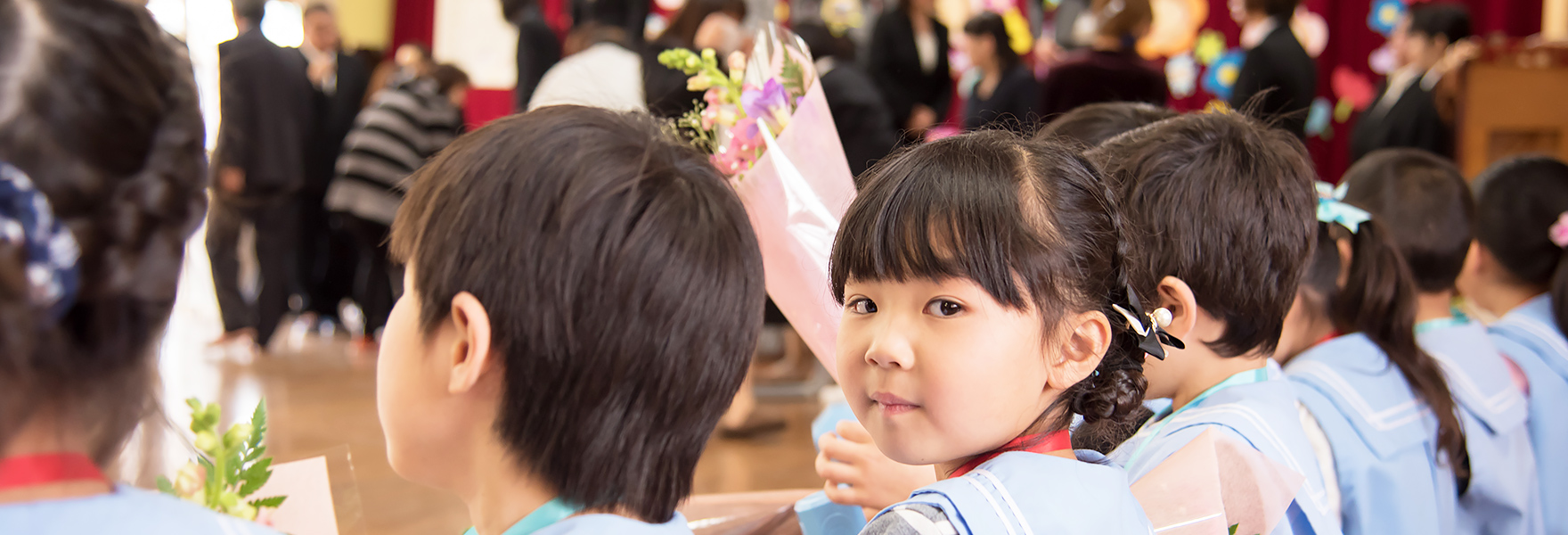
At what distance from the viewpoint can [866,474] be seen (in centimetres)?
98

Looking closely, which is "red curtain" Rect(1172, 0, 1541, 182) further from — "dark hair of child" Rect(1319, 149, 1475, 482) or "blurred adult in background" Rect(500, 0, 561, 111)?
"dark hair of child" Rect(1319, 149, 1475, 482)

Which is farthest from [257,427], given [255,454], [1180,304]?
[1180,304]

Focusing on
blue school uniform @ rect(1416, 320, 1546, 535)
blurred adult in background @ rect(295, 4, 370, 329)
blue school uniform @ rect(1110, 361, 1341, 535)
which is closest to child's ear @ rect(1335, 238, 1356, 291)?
blue school uniform @ rect(1416, 320, 1546, 535)

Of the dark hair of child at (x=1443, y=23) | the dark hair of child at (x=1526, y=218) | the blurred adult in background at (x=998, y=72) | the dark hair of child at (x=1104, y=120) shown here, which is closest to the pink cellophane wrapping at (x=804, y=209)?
the dark hair of child at (x=1104, y=120)

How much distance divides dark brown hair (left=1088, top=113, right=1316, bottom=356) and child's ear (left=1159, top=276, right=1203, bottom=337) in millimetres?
13

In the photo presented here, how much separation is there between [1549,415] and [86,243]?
2.03m

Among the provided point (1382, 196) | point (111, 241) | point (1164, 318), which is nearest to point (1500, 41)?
point (1382, 196)

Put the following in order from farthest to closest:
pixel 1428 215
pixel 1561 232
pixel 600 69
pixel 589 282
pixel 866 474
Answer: pixel 600 69 < pixel 1561 232 < pixel 1428 215 < pixel 866 474 < pixel 589 282

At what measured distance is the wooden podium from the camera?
11.5 ft

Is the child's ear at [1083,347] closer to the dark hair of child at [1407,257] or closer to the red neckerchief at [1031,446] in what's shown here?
the red neckerchief at [1031,446]

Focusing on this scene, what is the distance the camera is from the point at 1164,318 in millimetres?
894

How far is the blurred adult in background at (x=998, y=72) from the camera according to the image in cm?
378

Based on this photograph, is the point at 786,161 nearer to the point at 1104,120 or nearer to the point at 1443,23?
the point at 1104,120

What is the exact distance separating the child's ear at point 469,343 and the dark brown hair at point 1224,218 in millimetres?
687
